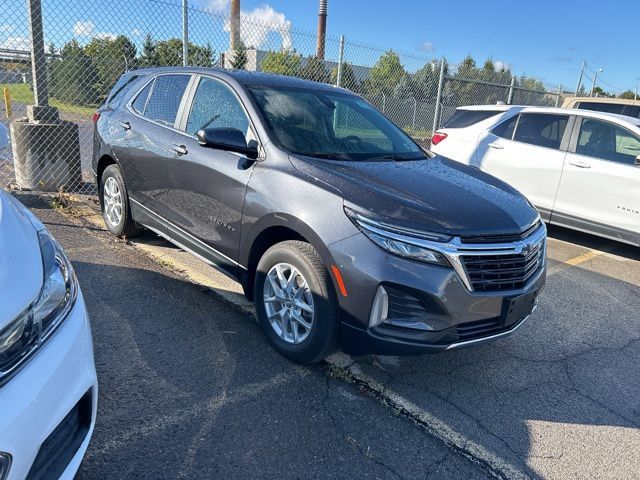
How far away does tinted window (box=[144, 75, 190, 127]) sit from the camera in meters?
4.24

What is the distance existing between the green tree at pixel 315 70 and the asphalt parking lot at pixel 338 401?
6.24m

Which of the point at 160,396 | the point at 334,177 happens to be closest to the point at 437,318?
the point at 334,177

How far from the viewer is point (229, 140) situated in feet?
10.8

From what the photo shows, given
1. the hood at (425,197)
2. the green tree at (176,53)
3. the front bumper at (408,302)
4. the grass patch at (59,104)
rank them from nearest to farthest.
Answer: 1. the front bumper at (408,302)
2. the hood at (425,197)
3. the grass patch at (59,104)
4. the green tree at (176,53)

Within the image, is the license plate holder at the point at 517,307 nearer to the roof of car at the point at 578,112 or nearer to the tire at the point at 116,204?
the tire at the point at 116,204

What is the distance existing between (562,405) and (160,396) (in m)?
2.40

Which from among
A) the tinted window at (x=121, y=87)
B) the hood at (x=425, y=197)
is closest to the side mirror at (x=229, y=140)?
the hood at (x=425, y=197)

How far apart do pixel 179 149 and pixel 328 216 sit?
1690 mm

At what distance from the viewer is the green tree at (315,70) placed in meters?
9.35

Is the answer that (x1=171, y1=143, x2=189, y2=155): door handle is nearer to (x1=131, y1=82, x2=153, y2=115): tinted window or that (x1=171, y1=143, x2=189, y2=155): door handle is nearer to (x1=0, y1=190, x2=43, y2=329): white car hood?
(x1=131, y1=82, x2=153, y2=115): tinted window

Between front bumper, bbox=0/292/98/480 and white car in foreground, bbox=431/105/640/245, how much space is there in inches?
233

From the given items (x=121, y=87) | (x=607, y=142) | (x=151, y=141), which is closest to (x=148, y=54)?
(x=121, y=87)

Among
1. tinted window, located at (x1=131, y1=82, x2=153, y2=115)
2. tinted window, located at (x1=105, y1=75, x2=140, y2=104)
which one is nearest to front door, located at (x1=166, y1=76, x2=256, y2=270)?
tinted window, located at (x1=131, y1=82, x2=153, y2=115)

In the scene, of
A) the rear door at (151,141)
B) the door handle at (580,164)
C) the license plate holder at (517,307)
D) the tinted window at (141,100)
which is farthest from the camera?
the door handle at (580,164)
